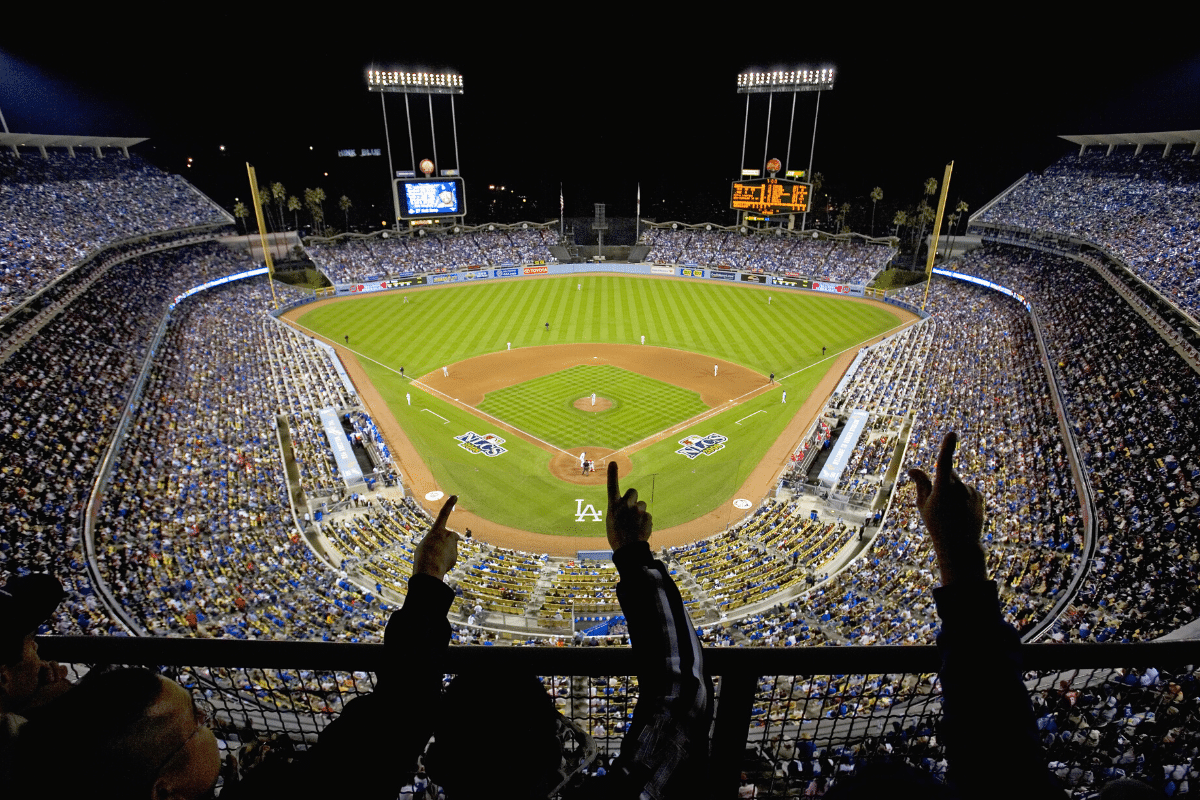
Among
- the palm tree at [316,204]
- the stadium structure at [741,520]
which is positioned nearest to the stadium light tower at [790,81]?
the stadium structure at [741,520]

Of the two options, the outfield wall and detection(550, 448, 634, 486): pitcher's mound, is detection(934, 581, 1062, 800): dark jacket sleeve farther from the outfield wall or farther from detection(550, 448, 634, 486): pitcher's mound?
the outfield wall

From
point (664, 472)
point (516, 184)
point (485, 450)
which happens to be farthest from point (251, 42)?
point (664, 472)

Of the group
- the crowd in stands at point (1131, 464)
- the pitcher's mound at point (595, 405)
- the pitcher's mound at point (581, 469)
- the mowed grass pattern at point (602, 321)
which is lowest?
the pitcher's mound at point (581, 469)

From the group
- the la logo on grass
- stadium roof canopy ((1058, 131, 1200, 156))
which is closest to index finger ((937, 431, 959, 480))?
the la logo on grass

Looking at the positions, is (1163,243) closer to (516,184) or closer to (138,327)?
(138,327)

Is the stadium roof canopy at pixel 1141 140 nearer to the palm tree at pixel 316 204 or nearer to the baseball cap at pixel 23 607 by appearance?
the baseball cap at pixel 23 607

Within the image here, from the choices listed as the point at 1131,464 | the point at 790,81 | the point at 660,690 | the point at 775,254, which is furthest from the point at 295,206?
the point at 660,690

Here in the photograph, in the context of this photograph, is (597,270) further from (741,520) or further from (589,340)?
(741,520)
